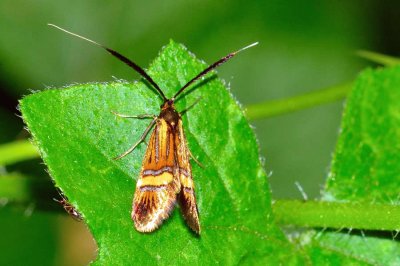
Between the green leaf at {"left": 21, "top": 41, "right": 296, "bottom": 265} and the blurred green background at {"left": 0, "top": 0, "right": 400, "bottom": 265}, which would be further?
the blurred green background at {"left": 0, "top": 0, "right": 400, "bottom": 265}

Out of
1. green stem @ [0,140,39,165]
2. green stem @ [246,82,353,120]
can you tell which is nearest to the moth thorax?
green stem @ [0,140,39,165]

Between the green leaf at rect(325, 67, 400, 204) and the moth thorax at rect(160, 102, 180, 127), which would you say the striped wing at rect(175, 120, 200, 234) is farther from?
the green leaf at rect(325, 67, 400, 204)

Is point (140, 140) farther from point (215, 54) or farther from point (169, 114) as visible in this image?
point (215, 54)

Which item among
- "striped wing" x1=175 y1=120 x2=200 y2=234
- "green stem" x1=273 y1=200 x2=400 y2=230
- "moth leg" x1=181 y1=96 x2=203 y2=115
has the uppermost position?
"moth leg" x1=181 y1=96 x2=203 y2=115

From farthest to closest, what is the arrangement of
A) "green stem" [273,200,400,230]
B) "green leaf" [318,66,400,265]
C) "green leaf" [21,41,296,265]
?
"green leaf" [318,66,400,265] < "green stem" [273,200,400,230] < "green leaf" [21,41,296,265]

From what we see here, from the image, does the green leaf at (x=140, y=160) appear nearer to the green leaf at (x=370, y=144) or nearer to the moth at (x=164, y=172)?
the moth at (x=164, y=172)

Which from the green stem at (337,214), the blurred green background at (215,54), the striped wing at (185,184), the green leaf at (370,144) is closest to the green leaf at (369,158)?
the green leaf at (370,144)
